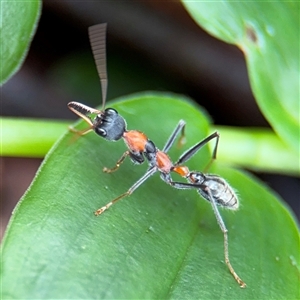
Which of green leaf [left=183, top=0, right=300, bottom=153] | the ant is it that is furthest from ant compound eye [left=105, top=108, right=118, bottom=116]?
green leaf [left=183, top=0, right=300, bottom=153]

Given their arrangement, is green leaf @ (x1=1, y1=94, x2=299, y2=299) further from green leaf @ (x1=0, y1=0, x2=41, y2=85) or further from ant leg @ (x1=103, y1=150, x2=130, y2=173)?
green leaf @ (x1=0, y1=0, x2=41, y2=85)

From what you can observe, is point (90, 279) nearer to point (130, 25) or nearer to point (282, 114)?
point (282, 114)

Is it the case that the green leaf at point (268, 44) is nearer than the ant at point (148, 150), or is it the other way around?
the ant at point (148, 150)

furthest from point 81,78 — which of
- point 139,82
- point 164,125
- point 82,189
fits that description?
point 82,189

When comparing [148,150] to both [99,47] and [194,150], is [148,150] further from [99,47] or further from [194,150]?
[99,47]

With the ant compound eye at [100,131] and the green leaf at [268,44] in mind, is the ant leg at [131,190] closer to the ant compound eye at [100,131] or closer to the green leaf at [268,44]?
the ant compound eye at [100,131]

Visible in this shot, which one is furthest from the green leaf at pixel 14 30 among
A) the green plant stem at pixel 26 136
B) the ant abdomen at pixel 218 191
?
the ant abdomen at pixel 218 191

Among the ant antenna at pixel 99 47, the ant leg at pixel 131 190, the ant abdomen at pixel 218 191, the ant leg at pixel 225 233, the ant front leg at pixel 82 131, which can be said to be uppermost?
the ant antenna at pixel 99 47
